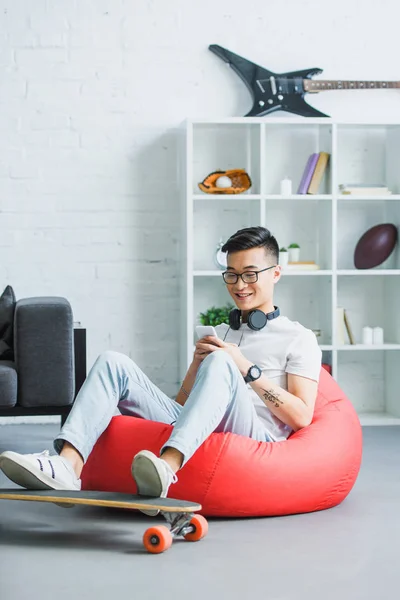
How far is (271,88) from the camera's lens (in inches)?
199

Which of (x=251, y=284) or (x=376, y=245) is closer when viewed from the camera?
(x=251, y=284)

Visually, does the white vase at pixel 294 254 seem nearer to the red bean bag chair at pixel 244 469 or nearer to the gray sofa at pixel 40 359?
the gray sofa at pixel 40 359

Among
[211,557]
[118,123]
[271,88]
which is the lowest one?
[211,557]

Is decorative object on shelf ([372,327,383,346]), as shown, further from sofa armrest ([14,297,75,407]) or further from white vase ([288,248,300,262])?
sofa armrest ([14,297,75,407])

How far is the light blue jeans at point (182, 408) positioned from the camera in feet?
8.93

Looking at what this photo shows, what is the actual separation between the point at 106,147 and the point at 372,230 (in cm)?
157

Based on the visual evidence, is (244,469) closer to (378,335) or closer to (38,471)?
(38,471)

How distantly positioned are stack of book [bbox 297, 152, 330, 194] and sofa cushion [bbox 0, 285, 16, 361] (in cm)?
176

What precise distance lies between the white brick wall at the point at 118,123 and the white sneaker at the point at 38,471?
2.42 m

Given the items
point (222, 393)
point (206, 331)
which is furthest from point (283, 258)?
point (222, 393)

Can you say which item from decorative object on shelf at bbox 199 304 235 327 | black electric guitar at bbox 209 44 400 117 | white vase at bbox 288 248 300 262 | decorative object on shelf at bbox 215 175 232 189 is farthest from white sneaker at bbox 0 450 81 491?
black electric guitar at bbox 209 44 400 117

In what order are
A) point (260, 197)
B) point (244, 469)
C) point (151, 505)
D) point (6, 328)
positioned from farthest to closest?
point (260, 197) → point (6, 328) → point (244, 469) → point (151, 505)

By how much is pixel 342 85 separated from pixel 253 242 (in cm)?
226

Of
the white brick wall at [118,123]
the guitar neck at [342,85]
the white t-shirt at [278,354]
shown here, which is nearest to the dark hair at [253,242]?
the white t-shirt at [278,354]
